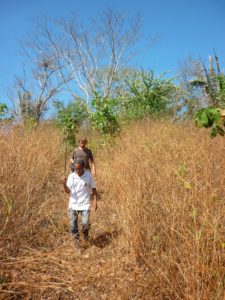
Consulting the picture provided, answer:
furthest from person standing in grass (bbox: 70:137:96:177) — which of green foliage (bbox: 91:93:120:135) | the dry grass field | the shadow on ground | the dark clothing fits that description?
green foliage (bbox: 91:93:120:135)

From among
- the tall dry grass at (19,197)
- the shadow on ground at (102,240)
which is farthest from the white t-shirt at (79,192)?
the shadow on ground at (102,240)

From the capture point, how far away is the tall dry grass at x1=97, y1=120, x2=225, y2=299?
2084 mm

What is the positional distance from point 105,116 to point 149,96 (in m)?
2.99

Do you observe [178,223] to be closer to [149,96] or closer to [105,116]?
[105,116]

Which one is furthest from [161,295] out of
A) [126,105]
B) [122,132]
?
[126,105]

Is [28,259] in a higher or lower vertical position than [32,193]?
lower

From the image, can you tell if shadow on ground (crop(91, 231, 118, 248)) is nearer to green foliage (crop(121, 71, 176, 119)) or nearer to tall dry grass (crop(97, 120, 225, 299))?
tall dry grass (crop(97, 120, 225, 299))

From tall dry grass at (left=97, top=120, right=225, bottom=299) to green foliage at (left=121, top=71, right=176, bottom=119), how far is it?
6.89 metres

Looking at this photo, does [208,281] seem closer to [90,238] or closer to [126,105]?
[90,238]

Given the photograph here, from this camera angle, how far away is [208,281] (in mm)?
2088

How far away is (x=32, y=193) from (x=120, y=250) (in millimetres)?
1354

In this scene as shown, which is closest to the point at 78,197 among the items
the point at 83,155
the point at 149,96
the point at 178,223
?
the point at 83,155

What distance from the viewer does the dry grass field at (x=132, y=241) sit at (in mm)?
2201

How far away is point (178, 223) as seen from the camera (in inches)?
94.3
